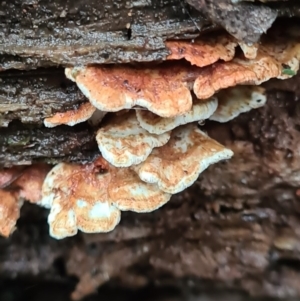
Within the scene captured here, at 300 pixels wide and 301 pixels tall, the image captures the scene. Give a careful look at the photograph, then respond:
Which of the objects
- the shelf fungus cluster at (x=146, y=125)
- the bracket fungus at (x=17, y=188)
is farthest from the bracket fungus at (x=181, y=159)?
the bracket fungus at (x=17, y=188)

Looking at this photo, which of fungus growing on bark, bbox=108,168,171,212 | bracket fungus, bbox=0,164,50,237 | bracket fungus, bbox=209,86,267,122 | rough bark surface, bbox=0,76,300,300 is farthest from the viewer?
rough bark surface, bbox=0,76,300,300

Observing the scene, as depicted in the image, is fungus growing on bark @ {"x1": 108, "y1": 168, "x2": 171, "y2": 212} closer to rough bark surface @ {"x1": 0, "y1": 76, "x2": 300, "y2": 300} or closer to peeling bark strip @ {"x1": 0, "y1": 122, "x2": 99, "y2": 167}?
peeling bark strip @ {"x1": 0, "y1": 122, "x2": 99, "y2": 167}

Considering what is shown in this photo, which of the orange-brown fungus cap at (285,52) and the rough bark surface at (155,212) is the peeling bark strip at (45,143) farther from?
the orange-brown fungus cap at (285,52)

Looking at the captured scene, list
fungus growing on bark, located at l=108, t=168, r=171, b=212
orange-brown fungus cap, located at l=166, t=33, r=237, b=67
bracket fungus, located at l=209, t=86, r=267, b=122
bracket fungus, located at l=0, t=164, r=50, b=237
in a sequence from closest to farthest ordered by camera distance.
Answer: orange-brown fungus cap, located at l=166, t=33, r=237, b=67
fungus growing on bark, located at l=108, t=168, r=171, b=212
bracket fungus, located at l=209, t=86, r=267, b=122
bracket fungus, located at l=0, t=164, r=50, b=237

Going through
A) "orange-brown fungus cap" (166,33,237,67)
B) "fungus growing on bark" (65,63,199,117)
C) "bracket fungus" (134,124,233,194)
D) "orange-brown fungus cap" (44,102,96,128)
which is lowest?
"bracket fungus" (134,124,233,194)

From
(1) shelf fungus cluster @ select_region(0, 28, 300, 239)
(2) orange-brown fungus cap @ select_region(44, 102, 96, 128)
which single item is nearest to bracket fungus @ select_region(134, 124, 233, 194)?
(1) shelf fungus cluster @ select_region(0, 28, 300, 239)

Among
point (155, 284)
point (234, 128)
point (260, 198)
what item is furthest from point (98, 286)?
point (234, 128)
